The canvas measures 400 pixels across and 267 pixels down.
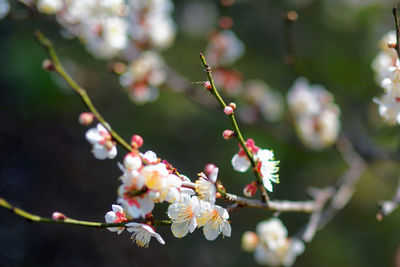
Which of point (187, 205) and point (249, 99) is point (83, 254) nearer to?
point (249, 99)

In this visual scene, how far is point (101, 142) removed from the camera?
1015 mm

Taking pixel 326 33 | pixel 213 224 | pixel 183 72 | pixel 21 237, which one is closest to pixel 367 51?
pixel 326 33

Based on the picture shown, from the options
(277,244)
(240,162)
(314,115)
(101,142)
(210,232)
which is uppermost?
(101,142)

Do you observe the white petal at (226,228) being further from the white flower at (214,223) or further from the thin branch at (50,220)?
the thin branch at (50,220)

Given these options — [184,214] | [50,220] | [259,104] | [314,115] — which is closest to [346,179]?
[314,115]

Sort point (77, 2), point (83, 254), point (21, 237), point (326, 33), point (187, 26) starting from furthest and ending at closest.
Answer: point (187, 26) < point (326, 33) < point (83, 254) < point (21, 237) < point (77, 2)

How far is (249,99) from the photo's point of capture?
107 inches

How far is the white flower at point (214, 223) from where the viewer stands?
1089 mm

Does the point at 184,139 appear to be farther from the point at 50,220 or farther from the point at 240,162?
the point at 50,220

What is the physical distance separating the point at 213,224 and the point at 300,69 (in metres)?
1.13

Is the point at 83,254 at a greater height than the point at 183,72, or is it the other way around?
the point at 183,72

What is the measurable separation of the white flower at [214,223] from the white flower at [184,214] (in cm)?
3

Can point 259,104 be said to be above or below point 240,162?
below

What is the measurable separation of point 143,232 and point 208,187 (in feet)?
0.93
